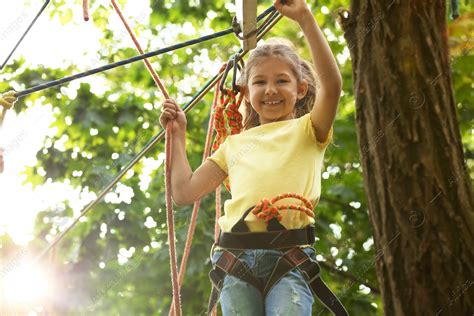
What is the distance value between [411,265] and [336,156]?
229 centimetres

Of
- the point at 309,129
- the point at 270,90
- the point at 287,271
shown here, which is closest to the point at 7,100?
the point at 270,90

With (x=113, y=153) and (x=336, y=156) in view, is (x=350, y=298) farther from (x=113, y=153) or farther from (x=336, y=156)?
(x=113, y=153)

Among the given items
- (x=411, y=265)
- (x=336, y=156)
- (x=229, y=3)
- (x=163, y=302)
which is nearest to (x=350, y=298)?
(x=336, y=156)

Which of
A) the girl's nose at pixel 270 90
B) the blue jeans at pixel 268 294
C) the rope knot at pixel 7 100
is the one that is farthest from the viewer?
the rope knot at pixel 7 100

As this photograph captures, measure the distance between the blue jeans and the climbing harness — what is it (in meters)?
0.01

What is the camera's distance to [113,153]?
5.56m

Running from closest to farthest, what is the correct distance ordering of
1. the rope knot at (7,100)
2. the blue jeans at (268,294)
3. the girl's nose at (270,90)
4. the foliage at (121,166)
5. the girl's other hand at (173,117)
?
1. the blue jeans at (268,294)
2. the girl's nose at (270,90)
3. the girl's other hand at (173,117)
4. the rope knot at (7,100)
5. the foliage at (121,166)

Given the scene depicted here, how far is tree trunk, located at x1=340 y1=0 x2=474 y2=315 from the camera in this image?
1719 mm

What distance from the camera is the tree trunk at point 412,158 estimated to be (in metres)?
1.72

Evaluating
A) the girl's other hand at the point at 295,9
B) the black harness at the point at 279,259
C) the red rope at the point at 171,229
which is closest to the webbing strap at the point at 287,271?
the black harness at the point at 279,259

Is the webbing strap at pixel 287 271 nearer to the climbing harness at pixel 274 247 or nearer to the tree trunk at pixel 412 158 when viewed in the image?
the climbing harness at pixel 274 247

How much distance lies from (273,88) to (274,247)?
17.0 inches

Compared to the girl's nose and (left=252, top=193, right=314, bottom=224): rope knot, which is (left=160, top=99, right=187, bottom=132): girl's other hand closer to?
the girl's nose

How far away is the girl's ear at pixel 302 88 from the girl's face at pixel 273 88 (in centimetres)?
3
